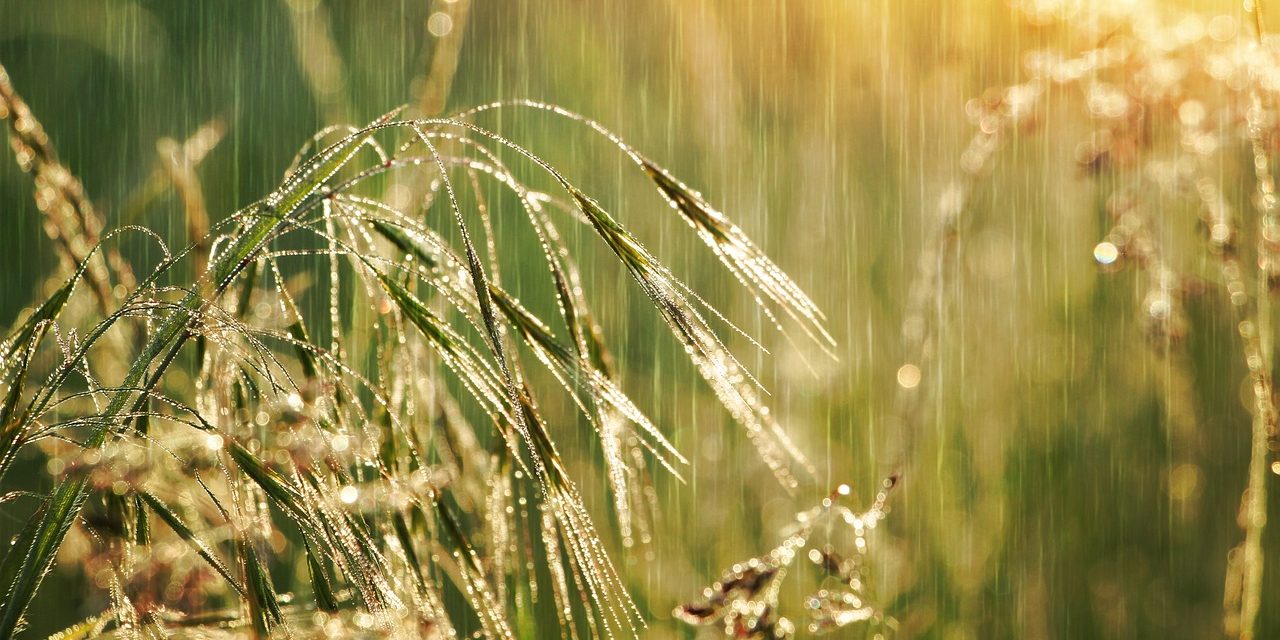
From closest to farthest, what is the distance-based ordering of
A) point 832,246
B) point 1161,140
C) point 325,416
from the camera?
point 325,416 → point 1161,140 → point 832,246

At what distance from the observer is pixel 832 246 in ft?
9.60

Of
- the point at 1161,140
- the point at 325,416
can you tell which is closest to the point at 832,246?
the point at 1161,140

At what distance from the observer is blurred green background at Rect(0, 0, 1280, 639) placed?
7.36 feet

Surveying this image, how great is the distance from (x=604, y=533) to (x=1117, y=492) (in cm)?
119

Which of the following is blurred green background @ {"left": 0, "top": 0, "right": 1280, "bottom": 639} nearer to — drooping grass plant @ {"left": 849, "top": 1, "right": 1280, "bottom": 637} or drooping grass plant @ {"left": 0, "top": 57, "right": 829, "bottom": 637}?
drooping grass plant @ {"left": 849, "top": 1, "right": 1280, "bottom": 637}

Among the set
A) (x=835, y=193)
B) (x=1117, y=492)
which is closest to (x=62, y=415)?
(x=835, y=193)

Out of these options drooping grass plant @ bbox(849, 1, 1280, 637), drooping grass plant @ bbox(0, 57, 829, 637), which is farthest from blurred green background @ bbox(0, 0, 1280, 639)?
drooping grass plant @ bbox(0, 57, 829, 637)

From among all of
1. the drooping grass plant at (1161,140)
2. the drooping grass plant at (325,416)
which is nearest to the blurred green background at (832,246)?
the drooping grass plant at (1161,140)

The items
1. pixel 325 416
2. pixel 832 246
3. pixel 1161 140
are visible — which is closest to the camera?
pixel 325 416

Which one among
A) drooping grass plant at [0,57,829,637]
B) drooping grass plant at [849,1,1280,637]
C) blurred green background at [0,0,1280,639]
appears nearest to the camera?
drooping grass plant at [0,57,829,637]

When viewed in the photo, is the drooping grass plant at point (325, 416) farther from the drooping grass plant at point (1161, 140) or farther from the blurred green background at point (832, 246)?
the blurred green background at point (832, 246)

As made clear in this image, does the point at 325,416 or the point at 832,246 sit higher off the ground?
the point at 832,246

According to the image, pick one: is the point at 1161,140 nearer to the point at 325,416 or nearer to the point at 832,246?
the point at 832,246

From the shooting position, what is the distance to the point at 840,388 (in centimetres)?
253
